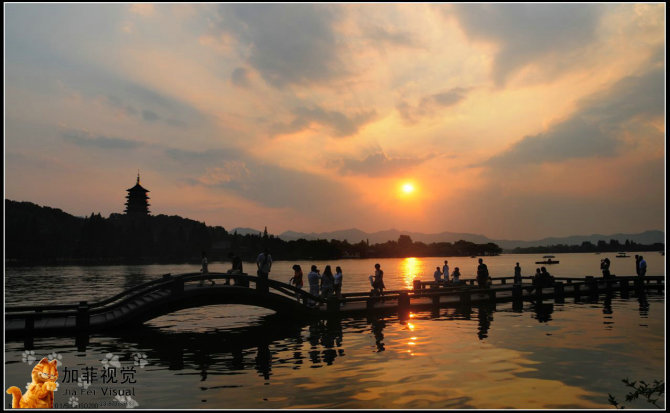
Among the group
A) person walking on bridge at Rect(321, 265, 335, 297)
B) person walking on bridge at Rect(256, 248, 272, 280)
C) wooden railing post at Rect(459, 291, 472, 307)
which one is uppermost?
person walking on bridge at Rect(256, 248, 272, 280)

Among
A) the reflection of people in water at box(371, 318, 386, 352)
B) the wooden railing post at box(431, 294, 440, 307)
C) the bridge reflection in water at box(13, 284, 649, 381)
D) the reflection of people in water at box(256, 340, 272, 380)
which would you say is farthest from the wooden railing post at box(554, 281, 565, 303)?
the reflection of people in water at box(256, 340, 272, 380)

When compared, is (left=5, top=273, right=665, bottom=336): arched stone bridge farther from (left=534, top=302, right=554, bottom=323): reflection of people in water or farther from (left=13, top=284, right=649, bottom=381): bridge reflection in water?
(left=534, top=302, right=554, bottom=323): reflection of people in water

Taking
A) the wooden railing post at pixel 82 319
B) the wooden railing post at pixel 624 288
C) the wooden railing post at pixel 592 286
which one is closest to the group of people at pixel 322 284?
the wooden railing post at pixel 82 319

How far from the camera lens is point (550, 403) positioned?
1086 centimetres

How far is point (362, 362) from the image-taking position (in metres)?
14.8

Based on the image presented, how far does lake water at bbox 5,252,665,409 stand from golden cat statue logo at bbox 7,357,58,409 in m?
2.86

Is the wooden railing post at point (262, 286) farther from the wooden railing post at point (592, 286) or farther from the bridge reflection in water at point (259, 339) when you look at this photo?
the wooden railing post at point (592, 286)

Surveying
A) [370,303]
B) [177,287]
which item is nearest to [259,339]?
[177,287]

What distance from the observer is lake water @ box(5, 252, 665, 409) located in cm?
1126

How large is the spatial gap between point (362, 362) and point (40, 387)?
9063 mm

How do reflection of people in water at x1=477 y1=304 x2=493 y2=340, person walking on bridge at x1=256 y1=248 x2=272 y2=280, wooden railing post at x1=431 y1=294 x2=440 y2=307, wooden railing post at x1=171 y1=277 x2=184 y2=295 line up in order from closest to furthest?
reflection of people in water at x1=477 y1=304 x2=493 y2=340 → wooden railing post at x1=171 y1=277 x2=184 y2=295 → person walking on bridge at x1=256 y1=248 x2=272 y2=280 → wooden railing post at x1=431 y1=294 x2=440 y2=307

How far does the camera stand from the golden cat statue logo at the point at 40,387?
7863 mm

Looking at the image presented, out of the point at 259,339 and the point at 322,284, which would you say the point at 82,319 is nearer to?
the point at 259,339

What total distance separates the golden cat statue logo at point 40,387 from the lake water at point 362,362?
9.37ft
